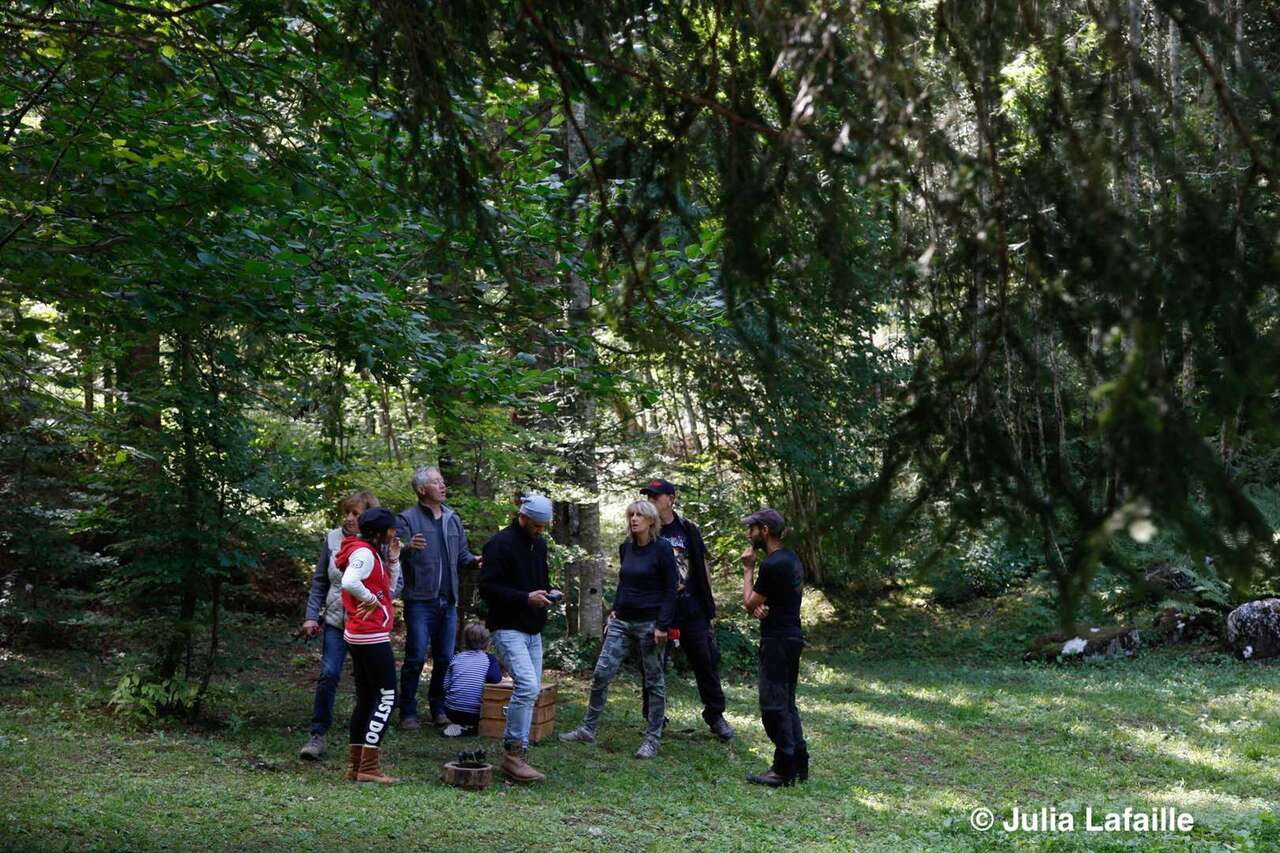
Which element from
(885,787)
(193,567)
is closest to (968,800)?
(885,787)

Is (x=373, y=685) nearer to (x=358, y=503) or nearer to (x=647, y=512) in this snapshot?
(x=358, y=503)

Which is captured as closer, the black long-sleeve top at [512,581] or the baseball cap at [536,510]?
the black long-sleeve top at [512,581]

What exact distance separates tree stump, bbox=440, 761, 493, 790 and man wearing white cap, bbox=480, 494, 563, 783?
0.23 m

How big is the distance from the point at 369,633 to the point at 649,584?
2240 mm

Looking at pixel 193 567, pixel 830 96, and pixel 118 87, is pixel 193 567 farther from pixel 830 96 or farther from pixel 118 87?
pixel 830 96

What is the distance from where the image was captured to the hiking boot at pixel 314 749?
7.33m

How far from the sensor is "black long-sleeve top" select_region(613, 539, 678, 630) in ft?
25.8

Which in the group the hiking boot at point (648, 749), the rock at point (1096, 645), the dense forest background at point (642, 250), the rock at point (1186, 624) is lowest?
the hiking boot at point (648, 749)

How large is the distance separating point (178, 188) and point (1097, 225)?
4828 mm

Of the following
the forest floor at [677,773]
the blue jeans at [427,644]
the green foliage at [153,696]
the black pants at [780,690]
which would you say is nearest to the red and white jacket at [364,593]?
the forest floor at [677,773]

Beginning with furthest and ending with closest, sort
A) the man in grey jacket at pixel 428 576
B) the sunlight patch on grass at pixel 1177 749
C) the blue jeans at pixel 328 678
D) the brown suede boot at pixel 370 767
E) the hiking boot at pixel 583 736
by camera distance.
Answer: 1. the hiking boot at pixel 583 736
2. the man in grey jacket at pixel 428 576
3. the sunlight patch on grass at pixel 1177 749
4. the blue jeans at pixel 328 678
5. the brown suede boot at pixel 370 767

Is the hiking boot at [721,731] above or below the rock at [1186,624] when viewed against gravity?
below

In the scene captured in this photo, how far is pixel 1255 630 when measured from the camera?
1347cm

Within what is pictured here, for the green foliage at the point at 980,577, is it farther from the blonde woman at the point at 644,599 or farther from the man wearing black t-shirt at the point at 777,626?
the man wearing black t-shirt at the point at 777,626
